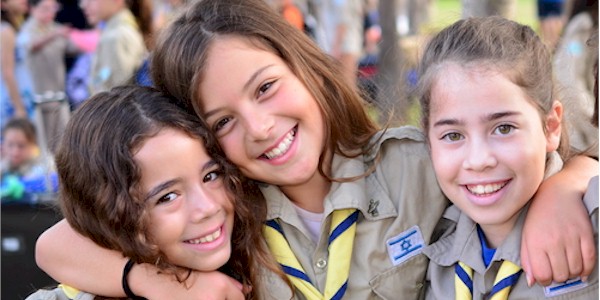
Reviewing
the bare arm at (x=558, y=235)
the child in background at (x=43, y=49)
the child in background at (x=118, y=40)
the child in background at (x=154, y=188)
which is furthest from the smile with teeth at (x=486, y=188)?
the child in background at (x=43, y=49)

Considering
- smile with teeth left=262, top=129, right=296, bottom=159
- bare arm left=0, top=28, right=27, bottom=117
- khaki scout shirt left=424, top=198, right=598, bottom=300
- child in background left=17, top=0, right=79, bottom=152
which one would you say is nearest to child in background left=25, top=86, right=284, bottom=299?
smile with teeth left=262, top=129, right=296, bottom=159

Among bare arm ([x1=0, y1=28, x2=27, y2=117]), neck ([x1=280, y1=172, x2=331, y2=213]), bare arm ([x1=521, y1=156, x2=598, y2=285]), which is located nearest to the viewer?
bare arm ([x1=521, y1=156, x2=598, y2=285])

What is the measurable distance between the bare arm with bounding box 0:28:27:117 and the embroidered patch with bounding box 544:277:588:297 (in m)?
6.18

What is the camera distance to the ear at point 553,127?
2.20 meters

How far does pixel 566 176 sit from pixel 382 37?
487 centimetres

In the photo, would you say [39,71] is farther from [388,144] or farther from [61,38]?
[388,144]

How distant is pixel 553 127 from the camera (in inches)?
87.0

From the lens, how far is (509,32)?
2287 mm

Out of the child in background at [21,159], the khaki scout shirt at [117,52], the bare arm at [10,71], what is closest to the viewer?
the child in background at [21,159]

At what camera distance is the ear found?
2.20m

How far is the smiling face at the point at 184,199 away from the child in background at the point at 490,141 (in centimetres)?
60

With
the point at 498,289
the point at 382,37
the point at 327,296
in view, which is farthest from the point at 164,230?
the point at 382,37

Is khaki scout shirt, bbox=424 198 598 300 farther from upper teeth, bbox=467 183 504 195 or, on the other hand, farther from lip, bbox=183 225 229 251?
lip, bbox=183 225 229 251

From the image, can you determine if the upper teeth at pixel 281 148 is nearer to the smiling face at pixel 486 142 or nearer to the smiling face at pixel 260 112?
the smiling face at pixel 260 112
